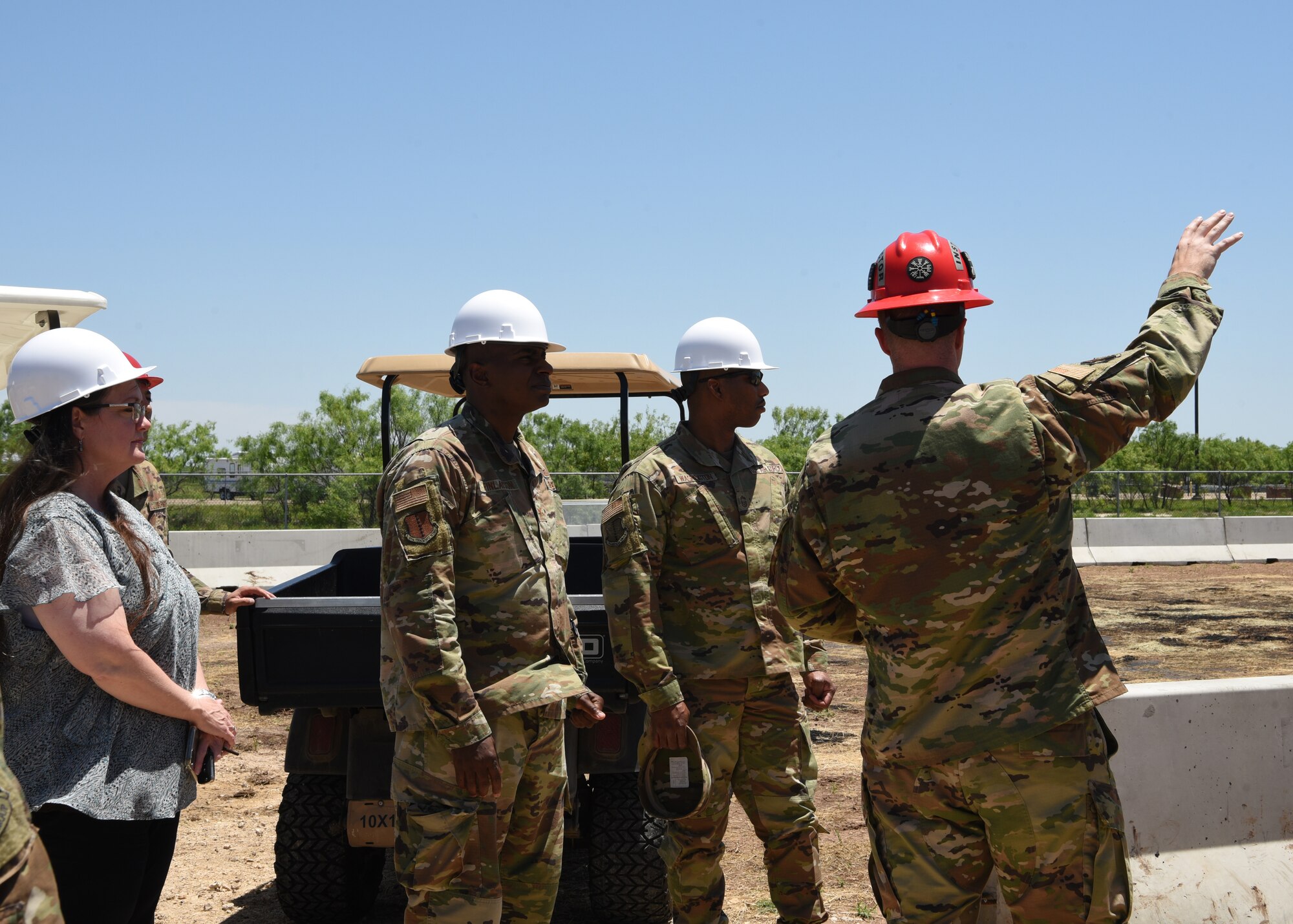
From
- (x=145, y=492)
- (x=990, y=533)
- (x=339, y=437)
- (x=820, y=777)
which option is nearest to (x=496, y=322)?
(x=990, y=533)

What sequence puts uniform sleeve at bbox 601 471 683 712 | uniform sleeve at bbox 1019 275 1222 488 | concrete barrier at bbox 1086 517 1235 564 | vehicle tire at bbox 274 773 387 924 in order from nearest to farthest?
uniform sleeve at bbox 1019 275 1222 488
uniform sleeve at bbox 601 471 683 712
vehicle tire at bbox 274 773 387 924
concrete barrier at bbox 1086 517 1235 564

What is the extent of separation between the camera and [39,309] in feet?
18.9

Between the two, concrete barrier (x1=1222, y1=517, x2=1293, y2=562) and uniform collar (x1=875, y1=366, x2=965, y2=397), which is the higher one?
uniform collar (x1=875, y1=366, x2=965, y2=397)

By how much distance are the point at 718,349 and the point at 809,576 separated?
5.02 ft

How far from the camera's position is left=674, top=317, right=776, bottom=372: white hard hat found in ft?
14.1

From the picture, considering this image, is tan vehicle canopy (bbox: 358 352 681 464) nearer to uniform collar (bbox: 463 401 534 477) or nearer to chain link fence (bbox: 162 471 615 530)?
uniform collar (bbox: 463 401 534 477)

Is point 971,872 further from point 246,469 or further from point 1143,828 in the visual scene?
point 246,469

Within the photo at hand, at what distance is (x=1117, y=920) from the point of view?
260 centimetres

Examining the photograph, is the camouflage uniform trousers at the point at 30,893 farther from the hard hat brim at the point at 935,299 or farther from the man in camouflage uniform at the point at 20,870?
the hard hat brim at the point at 935,299

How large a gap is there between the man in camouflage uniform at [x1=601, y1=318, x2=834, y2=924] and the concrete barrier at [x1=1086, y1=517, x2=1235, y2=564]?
1682 centimetres

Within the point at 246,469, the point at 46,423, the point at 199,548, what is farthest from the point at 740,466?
the point at 246,469

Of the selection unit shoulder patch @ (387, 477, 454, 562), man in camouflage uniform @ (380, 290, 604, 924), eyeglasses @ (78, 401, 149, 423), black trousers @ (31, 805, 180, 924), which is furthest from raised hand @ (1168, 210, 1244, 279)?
black trousers @ (31, 805, 180, 924)

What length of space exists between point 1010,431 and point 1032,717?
0.67 m

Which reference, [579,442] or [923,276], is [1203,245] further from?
[579,442]
